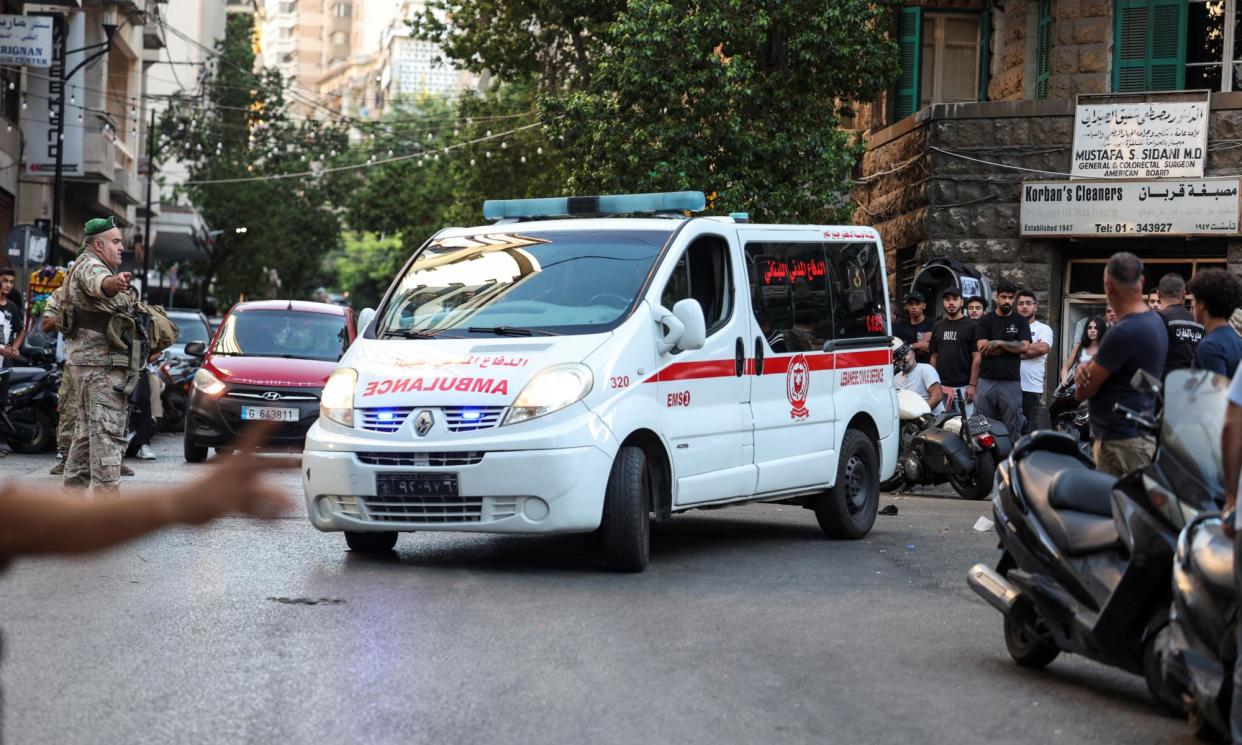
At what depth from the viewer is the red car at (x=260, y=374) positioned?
16984 millimetres

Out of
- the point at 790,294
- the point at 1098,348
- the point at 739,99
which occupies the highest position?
the point at 739,99

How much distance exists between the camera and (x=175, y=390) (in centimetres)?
2330

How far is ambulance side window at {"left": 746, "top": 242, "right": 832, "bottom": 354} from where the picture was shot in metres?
10.9

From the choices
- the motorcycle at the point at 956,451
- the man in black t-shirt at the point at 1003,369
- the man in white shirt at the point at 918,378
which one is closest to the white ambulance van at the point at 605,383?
the motorcycle at the point at 956,451

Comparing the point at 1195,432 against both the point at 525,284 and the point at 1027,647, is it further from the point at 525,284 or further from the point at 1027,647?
the point at 525,284

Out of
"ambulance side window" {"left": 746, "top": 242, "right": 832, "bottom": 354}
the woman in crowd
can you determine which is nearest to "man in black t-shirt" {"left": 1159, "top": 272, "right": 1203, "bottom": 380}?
"ambulance side window" {"left": 746, "top": 242, "right": 832, "bottom": 354}

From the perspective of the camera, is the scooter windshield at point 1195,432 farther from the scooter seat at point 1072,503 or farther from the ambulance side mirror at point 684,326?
the ambulance side mirror at point 684,326

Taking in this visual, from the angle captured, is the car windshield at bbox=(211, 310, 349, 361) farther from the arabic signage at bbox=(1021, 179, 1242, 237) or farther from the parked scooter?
the parked scooter

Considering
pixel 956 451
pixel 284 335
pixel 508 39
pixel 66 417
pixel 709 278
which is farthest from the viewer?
pixel 508 39

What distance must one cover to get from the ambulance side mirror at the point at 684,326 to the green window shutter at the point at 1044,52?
1427cm

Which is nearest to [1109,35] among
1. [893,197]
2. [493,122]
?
[893,197]

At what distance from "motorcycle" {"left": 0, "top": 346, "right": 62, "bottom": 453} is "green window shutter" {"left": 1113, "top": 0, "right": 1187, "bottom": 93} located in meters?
12.9

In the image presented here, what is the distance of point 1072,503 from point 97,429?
7.03 meters

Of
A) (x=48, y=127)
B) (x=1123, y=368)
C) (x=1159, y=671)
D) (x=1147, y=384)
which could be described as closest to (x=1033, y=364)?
(x=1123, y=368)
